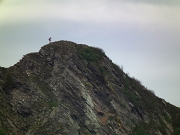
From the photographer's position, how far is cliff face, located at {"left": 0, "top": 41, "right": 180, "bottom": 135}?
189 ft

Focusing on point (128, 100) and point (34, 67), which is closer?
point (34, 67)

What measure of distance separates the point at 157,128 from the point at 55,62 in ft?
70.4

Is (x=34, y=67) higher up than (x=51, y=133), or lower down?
higher up

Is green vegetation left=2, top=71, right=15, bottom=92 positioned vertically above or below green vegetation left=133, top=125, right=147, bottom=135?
above

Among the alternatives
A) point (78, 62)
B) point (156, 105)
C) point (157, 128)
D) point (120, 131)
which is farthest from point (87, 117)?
point (156, 105)

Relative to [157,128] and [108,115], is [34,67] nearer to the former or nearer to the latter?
[108,115]

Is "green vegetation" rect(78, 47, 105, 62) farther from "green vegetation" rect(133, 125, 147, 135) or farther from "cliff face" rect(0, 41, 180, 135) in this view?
"green vegetation" rect(133, 125, 147, 135)

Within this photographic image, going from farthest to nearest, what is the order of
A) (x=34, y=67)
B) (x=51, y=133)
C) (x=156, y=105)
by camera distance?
(x=156, y=105)
(x=34, y=67)
(x=51, y=133)

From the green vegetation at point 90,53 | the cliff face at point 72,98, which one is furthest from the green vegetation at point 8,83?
the green vegetation at point 90,53

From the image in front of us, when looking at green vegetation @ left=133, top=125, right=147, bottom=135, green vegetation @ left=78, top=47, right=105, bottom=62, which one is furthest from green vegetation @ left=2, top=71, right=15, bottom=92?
green vegetation @ left=133, top=125, right=147, bottom=135

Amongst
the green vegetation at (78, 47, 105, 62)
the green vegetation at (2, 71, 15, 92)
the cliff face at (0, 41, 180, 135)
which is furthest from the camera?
the green vegetation at (78, 47, 105, 62)

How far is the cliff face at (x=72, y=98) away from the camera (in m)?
57.5

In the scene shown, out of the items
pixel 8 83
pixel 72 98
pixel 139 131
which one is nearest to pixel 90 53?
pixel 72 98

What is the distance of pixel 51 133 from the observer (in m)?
55.8
